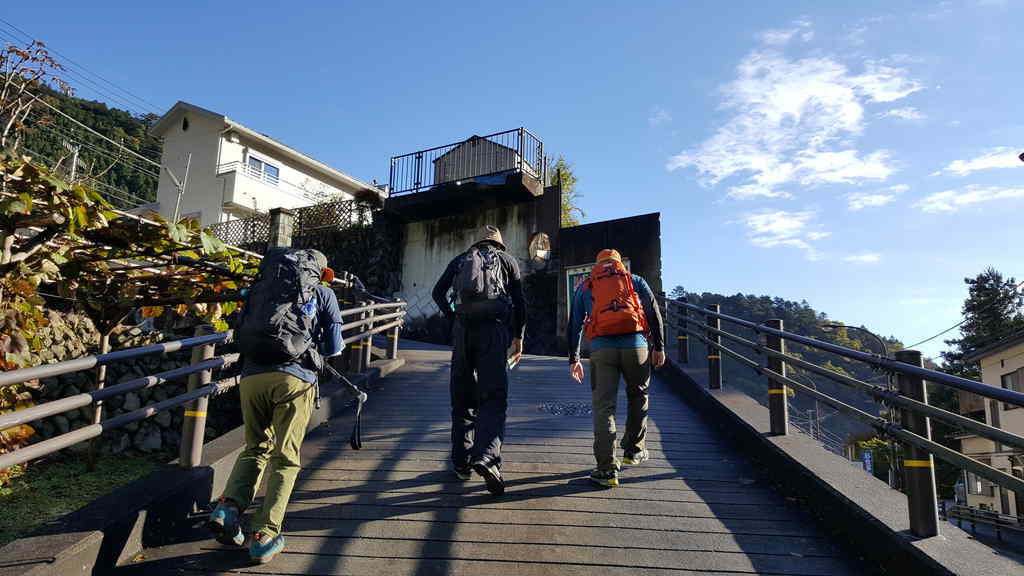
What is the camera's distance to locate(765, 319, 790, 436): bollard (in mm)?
5023

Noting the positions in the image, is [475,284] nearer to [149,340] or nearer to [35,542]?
[35,542]

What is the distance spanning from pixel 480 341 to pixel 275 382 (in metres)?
1.56

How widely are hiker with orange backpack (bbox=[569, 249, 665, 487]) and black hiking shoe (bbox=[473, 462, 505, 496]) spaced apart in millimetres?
815

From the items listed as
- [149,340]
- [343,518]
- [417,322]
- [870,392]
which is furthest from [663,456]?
[417,322]

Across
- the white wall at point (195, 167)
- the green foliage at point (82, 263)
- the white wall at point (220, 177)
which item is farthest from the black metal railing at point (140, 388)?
the white wall at point (195, 167)

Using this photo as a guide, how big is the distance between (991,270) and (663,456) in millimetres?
51927

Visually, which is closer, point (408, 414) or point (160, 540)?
point (160, 540)

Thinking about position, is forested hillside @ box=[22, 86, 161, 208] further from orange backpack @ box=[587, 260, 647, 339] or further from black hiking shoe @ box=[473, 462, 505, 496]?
black hiking shoe @ box=[473, 462, 505, 496]

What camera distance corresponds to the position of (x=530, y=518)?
3734 millimetres

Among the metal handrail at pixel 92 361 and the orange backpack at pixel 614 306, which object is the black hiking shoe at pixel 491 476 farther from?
the metal handrail at pixel 92 361

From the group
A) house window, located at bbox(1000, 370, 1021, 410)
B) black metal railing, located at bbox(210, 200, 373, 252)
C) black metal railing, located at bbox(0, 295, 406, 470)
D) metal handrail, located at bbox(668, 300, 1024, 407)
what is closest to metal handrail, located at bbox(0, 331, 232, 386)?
black metal railing, located at bbox(0, 295, 406, 470)

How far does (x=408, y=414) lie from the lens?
672 cm

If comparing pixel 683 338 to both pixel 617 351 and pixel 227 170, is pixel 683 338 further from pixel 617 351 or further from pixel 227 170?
pixel 227 170

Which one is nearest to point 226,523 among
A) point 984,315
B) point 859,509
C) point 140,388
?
point 140,388
